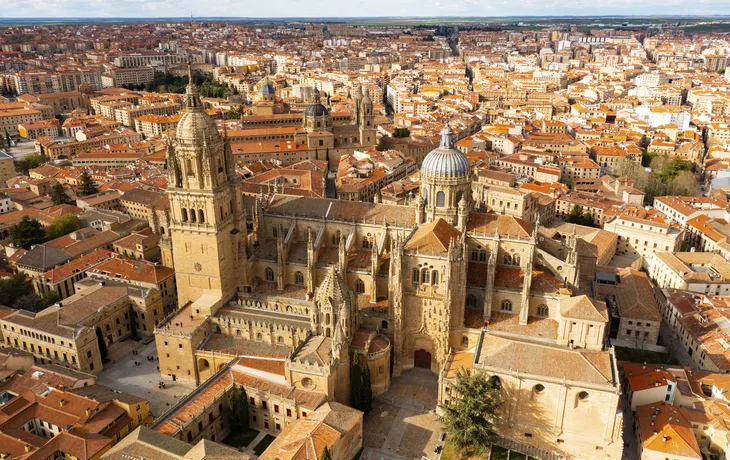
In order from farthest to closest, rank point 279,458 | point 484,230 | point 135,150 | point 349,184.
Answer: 1. point 135,150
2. point 349,184
3. point 484,230
4. point 279,458

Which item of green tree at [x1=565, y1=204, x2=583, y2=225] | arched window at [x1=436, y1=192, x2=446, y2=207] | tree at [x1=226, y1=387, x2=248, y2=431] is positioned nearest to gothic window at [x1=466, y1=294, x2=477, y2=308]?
arched window at [x1=436, y1=192, x2=446, y2=207]

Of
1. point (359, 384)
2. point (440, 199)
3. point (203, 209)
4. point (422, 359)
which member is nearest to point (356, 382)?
point (359, 384)

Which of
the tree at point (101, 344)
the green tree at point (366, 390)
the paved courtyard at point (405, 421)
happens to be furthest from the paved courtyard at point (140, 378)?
the paved courtyard at point (405, 421)

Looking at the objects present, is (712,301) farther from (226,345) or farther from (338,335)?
(226,345)

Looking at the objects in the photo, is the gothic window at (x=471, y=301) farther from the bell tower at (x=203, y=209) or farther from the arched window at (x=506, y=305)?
the bell tower at (x=203, y=209)

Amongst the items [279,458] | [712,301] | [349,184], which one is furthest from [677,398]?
[349,184]

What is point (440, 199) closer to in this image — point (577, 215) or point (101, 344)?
point (101, 344)

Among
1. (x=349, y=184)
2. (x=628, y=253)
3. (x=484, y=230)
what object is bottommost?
(x=628, y=253)
